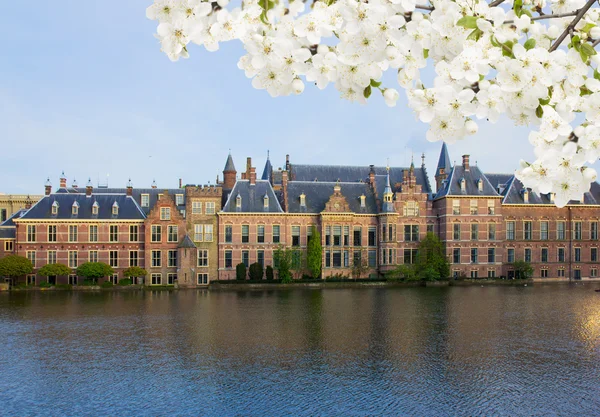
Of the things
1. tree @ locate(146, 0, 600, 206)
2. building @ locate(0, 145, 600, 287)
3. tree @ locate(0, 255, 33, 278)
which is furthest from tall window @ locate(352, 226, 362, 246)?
tree @ locate(146, 0, 600, 206)

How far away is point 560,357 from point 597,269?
41746 millimetres

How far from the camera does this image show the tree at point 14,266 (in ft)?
150

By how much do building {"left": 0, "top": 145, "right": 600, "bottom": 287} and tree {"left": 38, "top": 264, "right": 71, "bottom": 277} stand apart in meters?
1.82

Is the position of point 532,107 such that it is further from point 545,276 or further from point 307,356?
point 545,276

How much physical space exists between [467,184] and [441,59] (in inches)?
2033

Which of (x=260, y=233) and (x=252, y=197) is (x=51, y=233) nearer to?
(x=252, y=197)

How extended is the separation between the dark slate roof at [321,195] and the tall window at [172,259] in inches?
438

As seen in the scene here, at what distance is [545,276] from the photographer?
178ft

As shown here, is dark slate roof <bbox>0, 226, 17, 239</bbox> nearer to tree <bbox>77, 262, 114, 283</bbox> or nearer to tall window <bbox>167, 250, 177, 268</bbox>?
tree <bbox>77, 262, 114, 283</bbox>

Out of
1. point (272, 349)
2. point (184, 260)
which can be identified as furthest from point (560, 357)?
point (184, 260)

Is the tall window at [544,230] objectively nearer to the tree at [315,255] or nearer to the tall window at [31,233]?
the tree at [315,255]

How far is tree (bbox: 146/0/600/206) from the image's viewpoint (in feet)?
8.82

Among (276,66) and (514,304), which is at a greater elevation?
(276,66)

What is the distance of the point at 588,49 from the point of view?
286 centimetres
